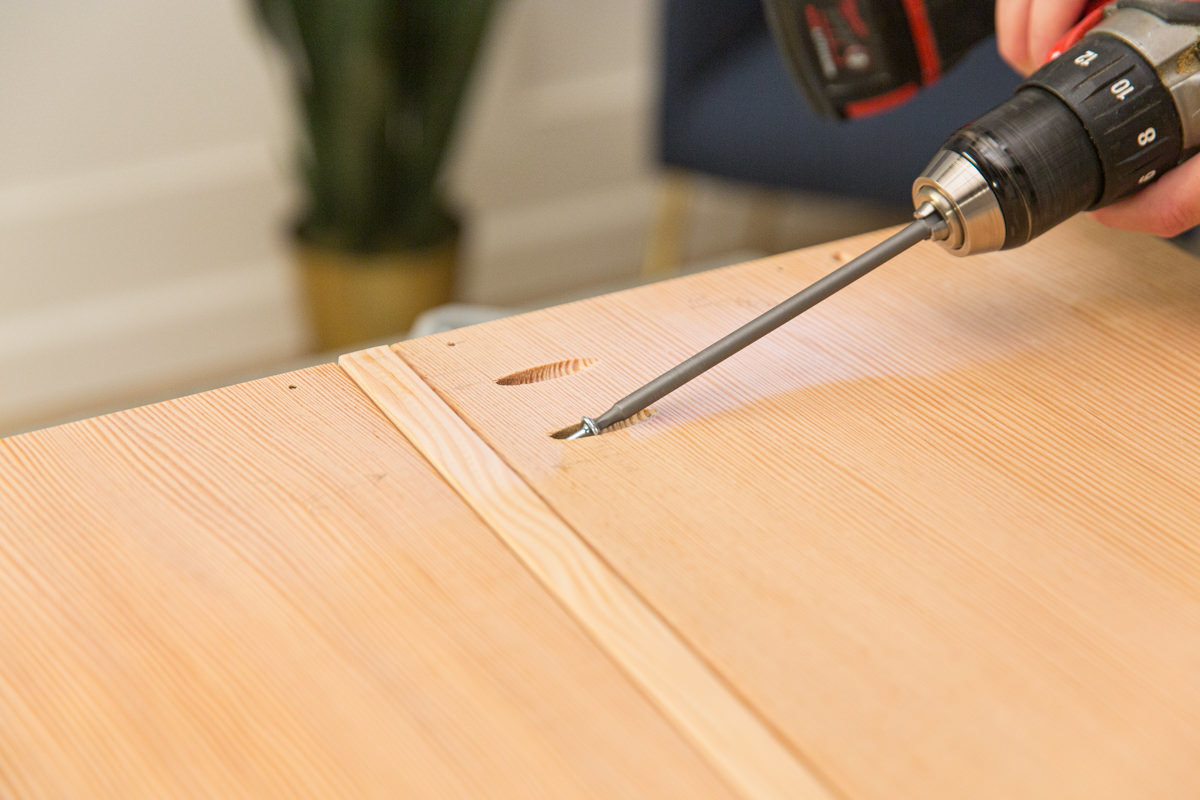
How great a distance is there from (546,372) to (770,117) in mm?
848

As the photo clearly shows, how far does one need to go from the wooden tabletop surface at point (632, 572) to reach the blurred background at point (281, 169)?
2.54 feet

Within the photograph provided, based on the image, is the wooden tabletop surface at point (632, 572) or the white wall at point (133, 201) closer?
the wooden tabletop surface at point (632, 572)

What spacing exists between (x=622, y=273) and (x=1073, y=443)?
1.56 metres

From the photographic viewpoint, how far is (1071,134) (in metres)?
0.54

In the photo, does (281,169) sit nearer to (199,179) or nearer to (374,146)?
(199,179)

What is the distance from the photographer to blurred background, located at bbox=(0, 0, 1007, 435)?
4.65 ft

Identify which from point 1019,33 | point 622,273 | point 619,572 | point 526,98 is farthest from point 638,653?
point 622,273

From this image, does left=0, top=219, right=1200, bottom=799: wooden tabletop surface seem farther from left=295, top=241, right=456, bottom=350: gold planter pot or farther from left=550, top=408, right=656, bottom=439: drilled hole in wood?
left=295, top=241, right=456, bottom=350: gold planter pot

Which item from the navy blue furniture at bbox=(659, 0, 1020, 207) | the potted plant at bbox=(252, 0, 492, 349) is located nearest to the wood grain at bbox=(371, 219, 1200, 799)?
the navy blue furniture at bbox=(659, 0, 1020, 207)

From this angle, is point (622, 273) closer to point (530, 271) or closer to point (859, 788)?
point (530, 271)

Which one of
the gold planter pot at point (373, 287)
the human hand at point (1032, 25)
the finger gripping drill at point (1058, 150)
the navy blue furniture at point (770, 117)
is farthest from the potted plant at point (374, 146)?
the finger gripping drill at point (1058, 150)

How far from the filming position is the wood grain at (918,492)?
1.25 feet

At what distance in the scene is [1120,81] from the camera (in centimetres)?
54

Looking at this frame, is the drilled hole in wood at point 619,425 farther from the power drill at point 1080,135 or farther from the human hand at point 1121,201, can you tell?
the human hand at point 1121,201
